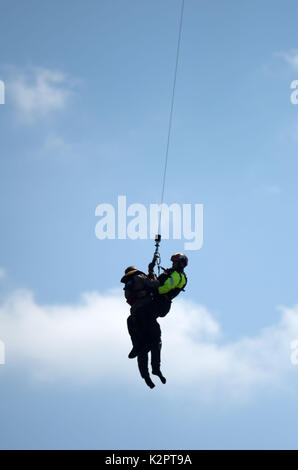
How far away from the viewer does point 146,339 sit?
16.8 m

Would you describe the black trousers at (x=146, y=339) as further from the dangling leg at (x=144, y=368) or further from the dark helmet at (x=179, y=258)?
the dark helmet at (x=179, y=258)

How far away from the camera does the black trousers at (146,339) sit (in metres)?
16.8

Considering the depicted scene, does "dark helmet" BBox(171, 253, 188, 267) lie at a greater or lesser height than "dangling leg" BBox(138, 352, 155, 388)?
greater

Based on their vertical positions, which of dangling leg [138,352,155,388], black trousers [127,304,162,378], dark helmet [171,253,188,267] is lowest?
dangling leg [138,352,155,388]

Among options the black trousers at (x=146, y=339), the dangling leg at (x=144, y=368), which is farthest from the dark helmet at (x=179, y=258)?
the dangling leg at (x=144, y=368)

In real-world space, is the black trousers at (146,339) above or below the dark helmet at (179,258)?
below

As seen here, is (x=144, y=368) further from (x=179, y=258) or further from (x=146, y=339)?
(x=179, y=258)

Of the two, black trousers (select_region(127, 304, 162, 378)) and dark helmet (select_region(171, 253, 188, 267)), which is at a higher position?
dark helmet (select_region(171, 253, 188, 267))

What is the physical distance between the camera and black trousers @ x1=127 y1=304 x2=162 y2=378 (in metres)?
16.8

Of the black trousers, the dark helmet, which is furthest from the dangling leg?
the dark helmet

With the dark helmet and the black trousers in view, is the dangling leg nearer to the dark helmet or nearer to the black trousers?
the black trousers

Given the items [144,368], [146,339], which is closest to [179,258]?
[146,339]
